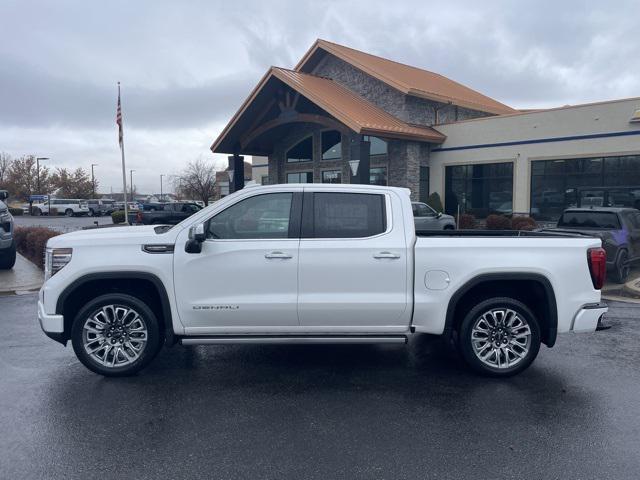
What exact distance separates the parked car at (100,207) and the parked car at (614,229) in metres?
48.8

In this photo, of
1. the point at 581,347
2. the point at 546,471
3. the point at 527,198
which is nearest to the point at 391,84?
the point at 527,198

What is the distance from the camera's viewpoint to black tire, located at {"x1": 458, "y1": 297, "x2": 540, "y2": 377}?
212 inches

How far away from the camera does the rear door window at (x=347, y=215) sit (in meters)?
5.38

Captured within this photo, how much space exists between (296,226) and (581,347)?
3.87m

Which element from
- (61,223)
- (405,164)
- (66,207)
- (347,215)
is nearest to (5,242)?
(347,215)

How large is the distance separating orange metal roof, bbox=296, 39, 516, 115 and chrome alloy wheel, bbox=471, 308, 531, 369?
60.7 ft

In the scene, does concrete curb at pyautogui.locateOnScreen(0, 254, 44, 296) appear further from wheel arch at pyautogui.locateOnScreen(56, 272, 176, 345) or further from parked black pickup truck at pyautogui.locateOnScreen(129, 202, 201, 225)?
parked black pickup truck at pyautogui.locateOnScreen(129, 202, 201, 225)

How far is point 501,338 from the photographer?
214 inches

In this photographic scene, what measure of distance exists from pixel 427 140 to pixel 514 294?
18788 mm

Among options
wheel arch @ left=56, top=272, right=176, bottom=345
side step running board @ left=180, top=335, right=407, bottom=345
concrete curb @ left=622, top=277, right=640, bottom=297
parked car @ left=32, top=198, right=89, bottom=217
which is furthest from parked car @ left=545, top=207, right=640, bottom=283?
parked car @ left=32, top=198, right=89, bottom=217

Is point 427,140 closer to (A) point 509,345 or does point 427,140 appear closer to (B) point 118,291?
(A) point 509,345

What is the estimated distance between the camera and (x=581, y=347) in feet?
21.8

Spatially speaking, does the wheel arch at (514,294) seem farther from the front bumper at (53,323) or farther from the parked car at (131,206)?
the parked car at (131,206)

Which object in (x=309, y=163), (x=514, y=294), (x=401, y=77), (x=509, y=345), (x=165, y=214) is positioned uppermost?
(x=401, y=77)
